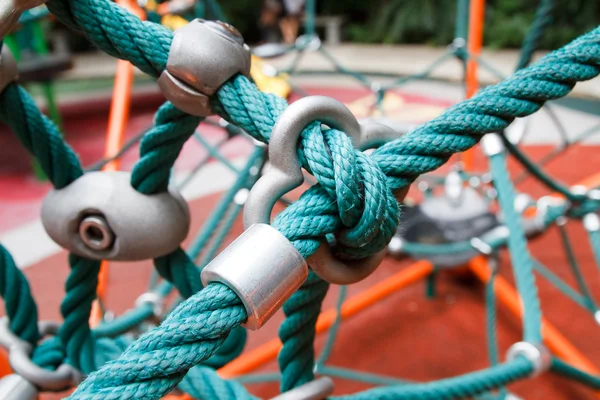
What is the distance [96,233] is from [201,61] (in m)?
0.12

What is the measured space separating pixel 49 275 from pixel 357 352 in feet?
2.31

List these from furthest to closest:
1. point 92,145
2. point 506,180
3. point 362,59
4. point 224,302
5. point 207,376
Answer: point 362,59 → point 92,145 → point 506,180 → point 207,376 → point 224,302

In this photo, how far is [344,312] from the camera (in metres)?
0.86

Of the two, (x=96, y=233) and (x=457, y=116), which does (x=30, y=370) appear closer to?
(x=96, y=233)

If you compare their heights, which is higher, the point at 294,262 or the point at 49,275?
the point at 294,262

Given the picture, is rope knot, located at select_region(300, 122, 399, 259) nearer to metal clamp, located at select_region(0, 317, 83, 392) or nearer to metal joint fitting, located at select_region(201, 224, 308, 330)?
metal joint fitting, located at select_region(201, 224, 308, 330)

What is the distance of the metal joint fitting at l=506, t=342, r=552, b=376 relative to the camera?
0.44 m

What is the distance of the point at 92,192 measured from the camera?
0.88ft

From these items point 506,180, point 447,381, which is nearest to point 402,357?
point 506,180

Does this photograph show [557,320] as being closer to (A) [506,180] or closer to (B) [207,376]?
(A) [506,180]

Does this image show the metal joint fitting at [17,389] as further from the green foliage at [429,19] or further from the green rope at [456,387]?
the green foliage at [429,19]

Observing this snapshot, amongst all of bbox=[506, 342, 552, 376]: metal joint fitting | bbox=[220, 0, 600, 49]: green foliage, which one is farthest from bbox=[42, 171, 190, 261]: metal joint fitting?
bbox=[220, 0, 600, 49]: green foliage

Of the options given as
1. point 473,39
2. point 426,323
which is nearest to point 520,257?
point 426,323

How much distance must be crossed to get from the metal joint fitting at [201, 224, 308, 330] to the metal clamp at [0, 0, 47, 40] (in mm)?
137
